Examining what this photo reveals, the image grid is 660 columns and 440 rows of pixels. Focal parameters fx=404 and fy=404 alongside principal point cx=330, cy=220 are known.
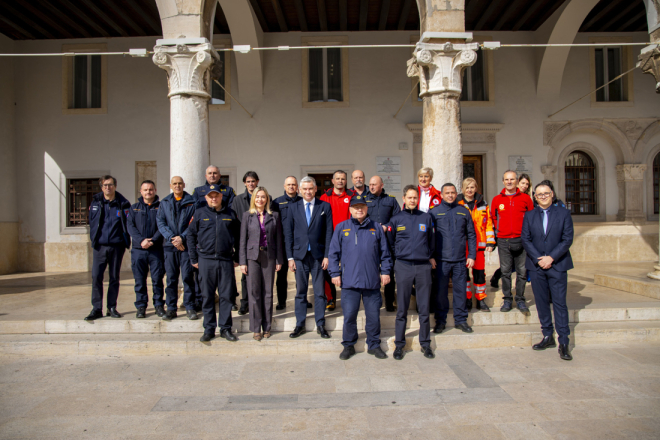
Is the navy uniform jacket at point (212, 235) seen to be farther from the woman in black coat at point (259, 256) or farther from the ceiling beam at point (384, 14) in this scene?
the ceiling beam at point (384, 14)

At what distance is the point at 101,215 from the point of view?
208 inches

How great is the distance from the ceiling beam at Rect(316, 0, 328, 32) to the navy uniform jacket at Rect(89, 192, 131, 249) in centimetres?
680

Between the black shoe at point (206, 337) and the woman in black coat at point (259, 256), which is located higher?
the woman in black coat at point (259, 256)

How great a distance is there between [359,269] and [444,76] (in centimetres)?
329

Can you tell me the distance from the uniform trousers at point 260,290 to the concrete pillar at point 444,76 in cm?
271

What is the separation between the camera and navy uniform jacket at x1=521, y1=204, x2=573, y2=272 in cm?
437

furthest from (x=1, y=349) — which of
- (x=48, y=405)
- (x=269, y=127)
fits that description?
(x=269, y=127)

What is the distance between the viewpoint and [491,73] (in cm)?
1093

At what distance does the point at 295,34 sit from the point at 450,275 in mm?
8529

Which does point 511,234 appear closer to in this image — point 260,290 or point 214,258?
point 260,290

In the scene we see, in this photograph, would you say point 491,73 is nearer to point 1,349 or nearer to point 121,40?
point 121,40

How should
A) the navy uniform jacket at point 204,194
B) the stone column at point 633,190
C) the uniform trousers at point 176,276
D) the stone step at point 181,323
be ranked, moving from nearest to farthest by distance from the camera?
the stone step at point 181,323, the uniform trousers at point 176,276, the navy uniform jacket at point 204,194, the stone column at point 633,190

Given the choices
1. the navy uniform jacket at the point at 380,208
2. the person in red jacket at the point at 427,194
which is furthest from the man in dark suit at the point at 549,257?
the navy uniform jacket at the point at 380,208

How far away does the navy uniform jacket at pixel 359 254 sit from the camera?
4.25 meters
